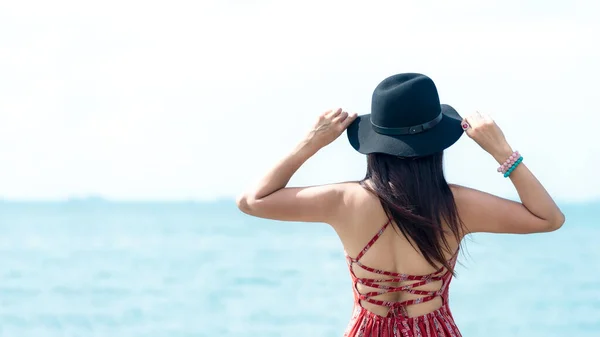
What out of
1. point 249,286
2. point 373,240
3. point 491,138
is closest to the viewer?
point 491,138

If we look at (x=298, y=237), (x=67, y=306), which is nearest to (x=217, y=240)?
(x=298, y=237)

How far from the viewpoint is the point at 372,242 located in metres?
2.49

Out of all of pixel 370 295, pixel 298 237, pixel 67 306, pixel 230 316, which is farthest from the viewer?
pixel 298 237

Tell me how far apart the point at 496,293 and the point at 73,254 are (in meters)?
14.2

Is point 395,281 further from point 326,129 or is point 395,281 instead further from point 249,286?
point 249,286

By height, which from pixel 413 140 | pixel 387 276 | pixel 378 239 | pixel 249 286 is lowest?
pixel 387 276

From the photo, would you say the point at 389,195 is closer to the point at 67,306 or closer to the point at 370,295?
the point at 370,295

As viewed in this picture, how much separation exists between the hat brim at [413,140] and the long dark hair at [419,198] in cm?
4

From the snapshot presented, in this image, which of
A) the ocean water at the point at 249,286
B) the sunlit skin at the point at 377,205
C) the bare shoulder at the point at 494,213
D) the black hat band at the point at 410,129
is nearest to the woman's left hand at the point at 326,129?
the sunlit skin at the point at 377,205

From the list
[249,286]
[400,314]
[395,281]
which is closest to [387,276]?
[395,281]

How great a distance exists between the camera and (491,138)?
2381 millimetres

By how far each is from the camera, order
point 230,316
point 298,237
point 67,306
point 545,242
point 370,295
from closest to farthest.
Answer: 1. point 370,295
2. point 230,316
3. point 67,306
4. point 545,242
5. point 298,237

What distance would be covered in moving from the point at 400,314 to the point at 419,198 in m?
0.39

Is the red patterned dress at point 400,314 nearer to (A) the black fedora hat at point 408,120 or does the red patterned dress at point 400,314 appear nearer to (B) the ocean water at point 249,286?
(A) the black fedora hat at point 408,120
